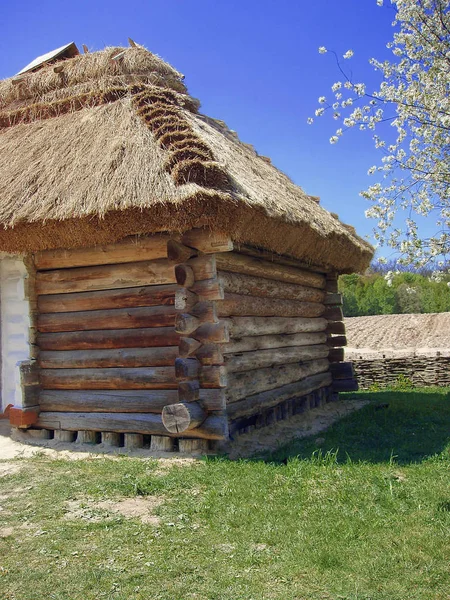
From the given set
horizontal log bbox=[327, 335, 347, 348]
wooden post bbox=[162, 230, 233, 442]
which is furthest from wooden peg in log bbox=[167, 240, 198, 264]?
horizontal log bbox=[327, 335, 347, 348]

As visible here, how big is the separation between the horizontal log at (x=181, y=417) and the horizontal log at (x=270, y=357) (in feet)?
2.69

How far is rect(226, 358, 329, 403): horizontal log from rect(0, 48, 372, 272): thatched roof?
5.11 feet

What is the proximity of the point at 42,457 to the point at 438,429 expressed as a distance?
181 inches

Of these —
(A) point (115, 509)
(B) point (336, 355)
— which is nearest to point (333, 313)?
(B) point (336, 355)

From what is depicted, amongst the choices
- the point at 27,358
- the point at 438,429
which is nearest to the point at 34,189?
the point at 27,358

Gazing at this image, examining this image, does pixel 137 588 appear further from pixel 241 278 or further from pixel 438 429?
pixel 438 429

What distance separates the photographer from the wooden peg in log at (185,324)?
19.8 feet

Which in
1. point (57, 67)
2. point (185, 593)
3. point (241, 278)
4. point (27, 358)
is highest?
point (57, 67)

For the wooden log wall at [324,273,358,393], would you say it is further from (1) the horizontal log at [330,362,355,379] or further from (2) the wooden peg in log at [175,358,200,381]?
(2) the wooden peg in log at [175,358,200,381]

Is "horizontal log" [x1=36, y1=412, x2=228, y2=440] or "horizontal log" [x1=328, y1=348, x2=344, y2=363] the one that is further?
"horizontal log" [x1=328, y1=348, x2=344, y2=363]

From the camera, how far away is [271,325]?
790 cm

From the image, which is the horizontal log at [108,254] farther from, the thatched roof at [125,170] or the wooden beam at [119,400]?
the wooden beam at [119,400]

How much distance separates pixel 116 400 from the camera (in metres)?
6.65

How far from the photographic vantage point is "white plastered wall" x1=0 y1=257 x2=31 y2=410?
7184 millimetres
